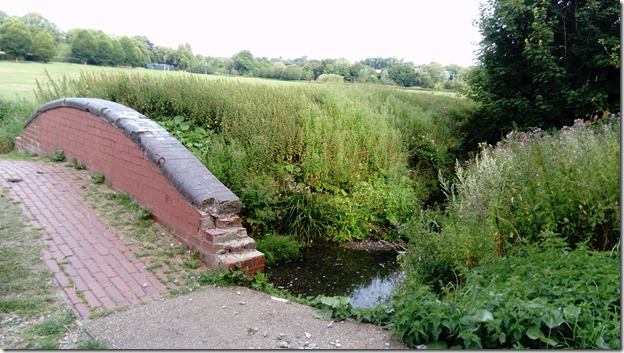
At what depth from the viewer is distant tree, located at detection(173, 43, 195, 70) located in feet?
31.9

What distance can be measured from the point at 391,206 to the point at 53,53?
646cm

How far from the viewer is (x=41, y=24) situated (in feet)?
21.1

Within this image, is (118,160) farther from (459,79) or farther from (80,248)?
(459,79)

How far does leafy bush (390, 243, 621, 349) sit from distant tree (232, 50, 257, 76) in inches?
355

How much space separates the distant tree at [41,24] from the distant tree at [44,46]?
0.31ft

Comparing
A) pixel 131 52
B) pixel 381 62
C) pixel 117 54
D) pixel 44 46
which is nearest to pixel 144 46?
pixel 131 52

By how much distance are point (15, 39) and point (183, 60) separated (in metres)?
3.64

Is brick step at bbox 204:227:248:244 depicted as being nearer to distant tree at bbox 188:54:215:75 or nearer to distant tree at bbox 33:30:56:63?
distant tree at bbox 33:30:56:63

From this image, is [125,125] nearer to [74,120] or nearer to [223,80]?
[74,120]

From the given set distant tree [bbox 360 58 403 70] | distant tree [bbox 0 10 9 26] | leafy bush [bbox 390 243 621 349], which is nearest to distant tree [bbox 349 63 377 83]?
distant tree [bbox 360 58 403 70]

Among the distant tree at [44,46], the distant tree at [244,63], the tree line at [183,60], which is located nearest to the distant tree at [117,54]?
the tree line at [183,60]

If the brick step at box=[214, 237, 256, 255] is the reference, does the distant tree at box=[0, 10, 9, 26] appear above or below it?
above

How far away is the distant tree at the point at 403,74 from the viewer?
12312 millimetres

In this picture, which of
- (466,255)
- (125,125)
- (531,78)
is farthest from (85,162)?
(531,78)
